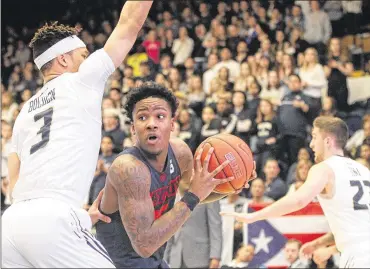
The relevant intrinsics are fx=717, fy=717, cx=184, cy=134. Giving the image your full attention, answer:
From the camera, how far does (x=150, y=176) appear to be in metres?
4.23

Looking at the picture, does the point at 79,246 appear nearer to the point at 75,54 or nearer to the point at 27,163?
the point at 27,163

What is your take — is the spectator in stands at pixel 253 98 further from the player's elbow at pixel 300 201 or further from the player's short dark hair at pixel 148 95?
the player's short dark hair at pixel 148 95

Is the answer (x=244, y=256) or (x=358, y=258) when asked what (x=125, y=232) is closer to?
(x=358, y=258)

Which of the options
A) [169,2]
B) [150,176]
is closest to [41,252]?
[150,176]

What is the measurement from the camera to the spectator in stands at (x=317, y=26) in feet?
39.4

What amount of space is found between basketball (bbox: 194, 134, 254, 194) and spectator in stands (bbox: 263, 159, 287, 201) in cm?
411

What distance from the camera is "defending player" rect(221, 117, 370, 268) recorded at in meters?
5.42

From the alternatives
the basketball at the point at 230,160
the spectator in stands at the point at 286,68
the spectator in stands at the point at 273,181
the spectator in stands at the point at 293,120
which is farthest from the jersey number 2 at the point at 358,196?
the spectator in stands at the point at 286,68

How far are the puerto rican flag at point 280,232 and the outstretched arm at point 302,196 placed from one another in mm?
2422

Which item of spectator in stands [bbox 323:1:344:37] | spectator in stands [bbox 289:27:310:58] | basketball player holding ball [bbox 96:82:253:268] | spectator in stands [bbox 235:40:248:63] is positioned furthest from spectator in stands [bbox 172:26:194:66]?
basketball player holding ball [bbox 96:82:253:268]

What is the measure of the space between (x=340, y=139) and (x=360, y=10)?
24.3ft

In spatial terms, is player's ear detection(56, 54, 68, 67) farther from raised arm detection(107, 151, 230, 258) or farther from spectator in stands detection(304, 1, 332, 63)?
spectator in stands detection(304, 1, 332, 63)

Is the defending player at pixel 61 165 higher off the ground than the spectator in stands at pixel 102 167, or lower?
higher

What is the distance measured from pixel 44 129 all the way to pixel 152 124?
653 millimetres
